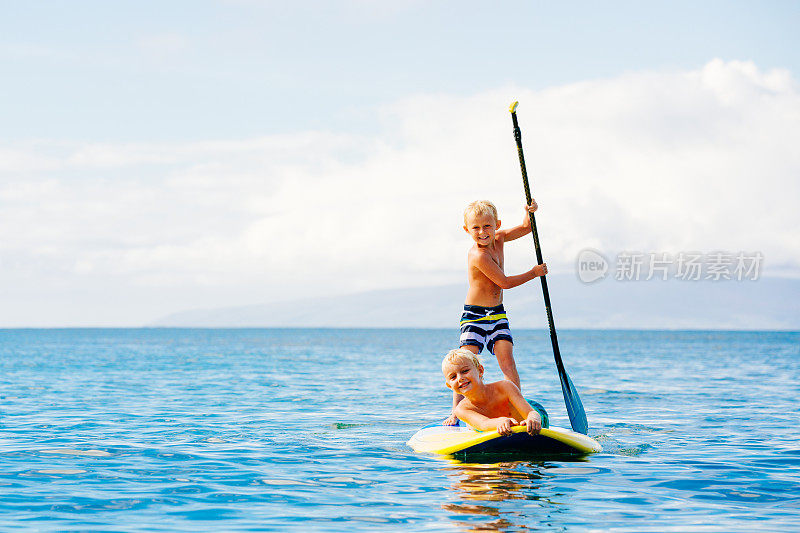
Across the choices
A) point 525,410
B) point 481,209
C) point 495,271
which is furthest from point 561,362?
point 481,209

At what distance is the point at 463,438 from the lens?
29.7ft

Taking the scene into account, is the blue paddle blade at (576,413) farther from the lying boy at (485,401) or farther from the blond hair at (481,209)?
Answer: the blond hair at (481,209)

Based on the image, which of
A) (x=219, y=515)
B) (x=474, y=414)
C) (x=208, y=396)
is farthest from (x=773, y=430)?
(x=208, y=396)

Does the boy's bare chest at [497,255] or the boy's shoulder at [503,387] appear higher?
the boy's bare chest at [497,255]

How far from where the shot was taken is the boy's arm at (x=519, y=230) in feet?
32.1

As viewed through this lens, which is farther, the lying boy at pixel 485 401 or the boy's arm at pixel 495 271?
the boy's arm at pixel 495 271

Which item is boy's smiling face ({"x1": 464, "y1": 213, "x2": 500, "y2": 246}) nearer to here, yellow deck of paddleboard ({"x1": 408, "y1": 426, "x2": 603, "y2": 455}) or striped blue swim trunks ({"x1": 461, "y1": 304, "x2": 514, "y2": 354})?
striped blue swim trunks ({"x1": 461, "y1": 304, "x2": 514, "y2": 354})

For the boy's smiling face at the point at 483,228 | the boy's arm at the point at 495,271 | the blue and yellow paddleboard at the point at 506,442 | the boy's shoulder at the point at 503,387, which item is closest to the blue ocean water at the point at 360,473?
the blue and yellow paddleboard at the point at 506,442

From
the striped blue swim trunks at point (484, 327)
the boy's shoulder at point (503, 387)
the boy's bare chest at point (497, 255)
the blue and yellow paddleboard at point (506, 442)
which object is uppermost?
the boy's bare chest at point (497, 255)

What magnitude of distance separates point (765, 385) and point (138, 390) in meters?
16.4

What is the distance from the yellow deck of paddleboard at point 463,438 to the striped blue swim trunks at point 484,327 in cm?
95

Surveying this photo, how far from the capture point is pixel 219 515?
680cm

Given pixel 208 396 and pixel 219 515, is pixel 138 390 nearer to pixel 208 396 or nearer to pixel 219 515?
pixel 208 396

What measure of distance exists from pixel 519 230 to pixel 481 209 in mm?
629
